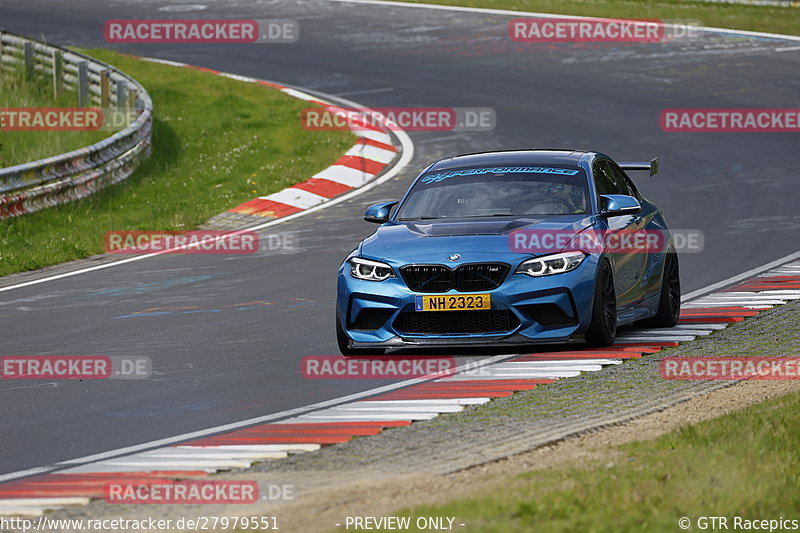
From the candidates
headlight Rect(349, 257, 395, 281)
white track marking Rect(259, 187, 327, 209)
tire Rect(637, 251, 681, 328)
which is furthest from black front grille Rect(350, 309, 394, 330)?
white track marking Rect(259, 187, 327, 209)

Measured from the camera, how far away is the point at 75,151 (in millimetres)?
20750

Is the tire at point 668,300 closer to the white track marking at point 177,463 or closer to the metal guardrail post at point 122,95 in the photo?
the white track marking at point 177,463

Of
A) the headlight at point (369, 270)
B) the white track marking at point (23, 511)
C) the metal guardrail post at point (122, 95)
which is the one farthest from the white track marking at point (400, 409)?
the metal guardrail post at point (122, 95)

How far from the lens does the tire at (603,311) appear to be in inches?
432

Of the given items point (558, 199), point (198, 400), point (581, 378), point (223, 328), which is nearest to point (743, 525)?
point (581, 378)

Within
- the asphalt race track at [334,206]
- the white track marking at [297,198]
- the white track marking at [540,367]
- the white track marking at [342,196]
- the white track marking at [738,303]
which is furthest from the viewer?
the white track marking at [297,198]

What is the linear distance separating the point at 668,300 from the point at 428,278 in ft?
8.30

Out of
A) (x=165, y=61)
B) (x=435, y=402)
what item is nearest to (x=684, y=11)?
(x=165, y=61)

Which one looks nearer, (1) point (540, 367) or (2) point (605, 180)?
(1) point (540, 367)

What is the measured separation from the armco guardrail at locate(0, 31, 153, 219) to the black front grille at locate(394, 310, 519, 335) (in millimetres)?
9528

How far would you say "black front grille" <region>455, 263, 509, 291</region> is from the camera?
1087 centimetres

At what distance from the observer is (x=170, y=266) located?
1681 cm

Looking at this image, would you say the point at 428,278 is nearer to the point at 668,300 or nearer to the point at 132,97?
the point at 668,300

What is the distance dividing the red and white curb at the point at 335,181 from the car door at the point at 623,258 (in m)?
7.80
